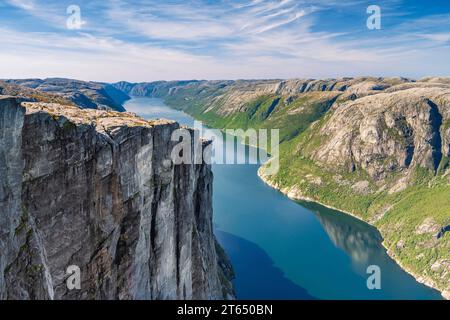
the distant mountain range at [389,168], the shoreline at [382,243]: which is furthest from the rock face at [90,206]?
the distant mountain range at [389,168]

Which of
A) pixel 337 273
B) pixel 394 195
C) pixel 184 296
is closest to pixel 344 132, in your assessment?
pixel 394 195

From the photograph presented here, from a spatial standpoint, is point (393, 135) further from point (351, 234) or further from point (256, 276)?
point (256, 276)

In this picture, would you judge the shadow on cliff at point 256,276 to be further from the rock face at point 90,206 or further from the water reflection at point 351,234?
the rock face at point 90,206

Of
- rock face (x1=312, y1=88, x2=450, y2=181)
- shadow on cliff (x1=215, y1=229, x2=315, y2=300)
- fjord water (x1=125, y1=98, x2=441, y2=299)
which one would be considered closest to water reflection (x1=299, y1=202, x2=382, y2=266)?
fjord water (x1=125, y1=98, x2=441, y2=299)

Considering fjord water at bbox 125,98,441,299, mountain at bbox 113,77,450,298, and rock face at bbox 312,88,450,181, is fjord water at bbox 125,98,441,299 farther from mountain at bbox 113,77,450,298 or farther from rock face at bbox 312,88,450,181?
rock face at bbox 312,88,450,181

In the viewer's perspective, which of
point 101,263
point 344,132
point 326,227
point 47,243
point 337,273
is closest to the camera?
point 47,243

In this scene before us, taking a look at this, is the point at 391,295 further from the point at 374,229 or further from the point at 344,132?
the point at 344,132
